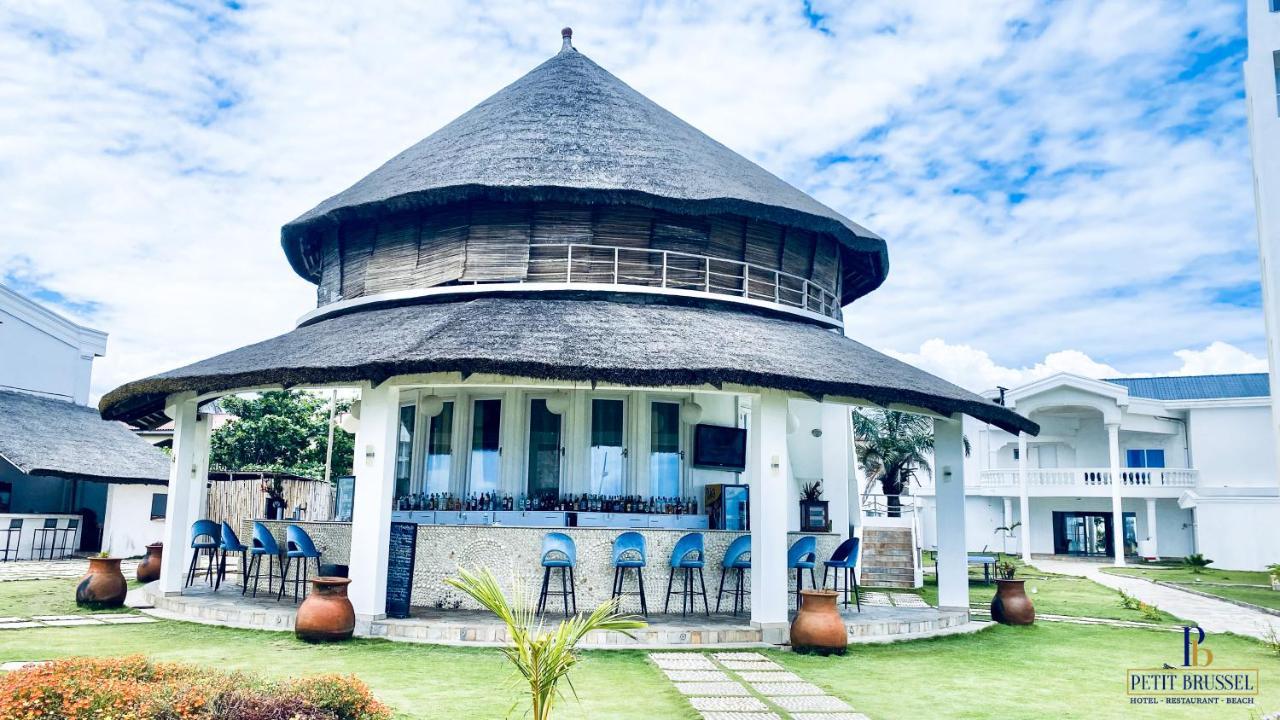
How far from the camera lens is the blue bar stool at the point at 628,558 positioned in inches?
471

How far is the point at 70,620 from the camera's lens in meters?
12.2

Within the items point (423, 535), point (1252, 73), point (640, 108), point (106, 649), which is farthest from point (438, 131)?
point (1252, 73)

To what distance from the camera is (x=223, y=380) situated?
40.7ft

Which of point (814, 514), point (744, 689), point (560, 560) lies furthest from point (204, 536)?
point (814, 514)

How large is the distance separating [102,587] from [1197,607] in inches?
730

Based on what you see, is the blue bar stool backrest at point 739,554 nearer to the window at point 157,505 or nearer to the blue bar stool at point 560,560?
the blue bar stool at point 560,560

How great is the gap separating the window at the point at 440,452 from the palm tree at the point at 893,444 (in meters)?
26.2

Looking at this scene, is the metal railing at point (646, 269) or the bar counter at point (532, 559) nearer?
the bar counter at point (532, 559)

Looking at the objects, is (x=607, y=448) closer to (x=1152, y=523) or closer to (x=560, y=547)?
(x=560, y=547)

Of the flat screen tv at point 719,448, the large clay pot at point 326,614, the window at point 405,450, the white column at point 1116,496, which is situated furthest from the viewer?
the white column at point 1116,496

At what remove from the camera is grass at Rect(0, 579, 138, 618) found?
13169mm

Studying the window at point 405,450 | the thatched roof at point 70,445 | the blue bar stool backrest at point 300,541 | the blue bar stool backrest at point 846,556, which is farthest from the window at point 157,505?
the blue bar stool backrest at point 846,556

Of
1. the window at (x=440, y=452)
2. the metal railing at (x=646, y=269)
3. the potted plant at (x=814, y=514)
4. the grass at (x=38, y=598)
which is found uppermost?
the metal railing at (x=646, y=269)

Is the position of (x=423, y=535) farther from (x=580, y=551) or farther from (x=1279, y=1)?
(x=1279, y=1)
